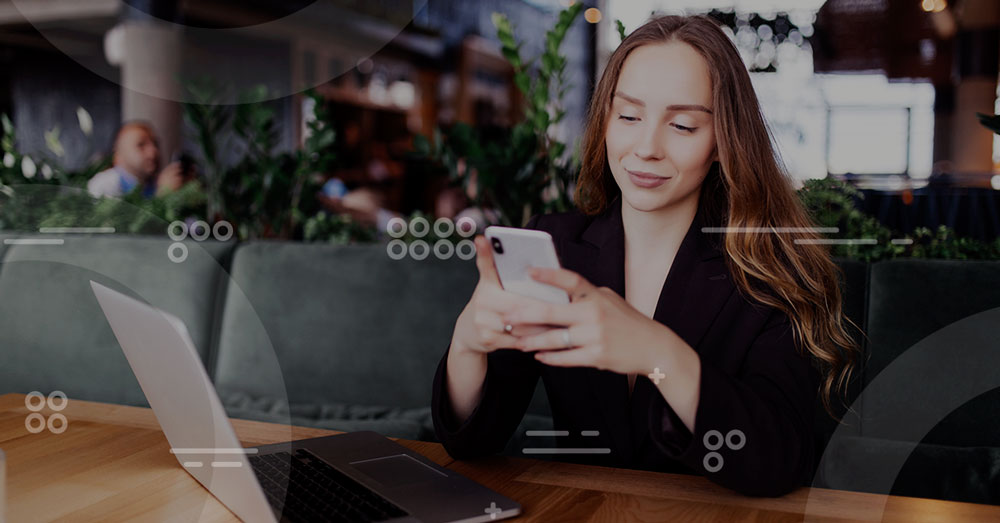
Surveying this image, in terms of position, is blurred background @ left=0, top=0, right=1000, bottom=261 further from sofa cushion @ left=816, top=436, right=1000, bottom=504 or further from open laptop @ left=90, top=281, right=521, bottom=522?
open laptop @ left=90, top=281, right=521, bottom=522

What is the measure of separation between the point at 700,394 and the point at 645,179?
12.1 inches

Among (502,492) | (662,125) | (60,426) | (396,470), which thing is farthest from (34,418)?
(662,125)

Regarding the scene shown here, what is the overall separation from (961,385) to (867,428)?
0.18 metres

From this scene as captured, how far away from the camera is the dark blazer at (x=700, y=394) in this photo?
0.81 m

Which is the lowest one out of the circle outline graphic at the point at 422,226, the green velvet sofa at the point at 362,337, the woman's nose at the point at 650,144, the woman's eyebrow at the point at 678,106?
the green velvet sofa at the point at 362,337

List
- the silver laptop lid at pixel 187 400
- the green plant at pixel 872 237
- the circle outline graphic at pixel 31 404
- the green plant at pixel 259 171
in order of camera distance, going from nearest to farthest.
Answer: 1. the silver laptop lid at pixel 187 400
2. the circle outline graphic at pixel 31 404
3. the green plant at pixel 872 237
4. the green plant at pixel 259 171

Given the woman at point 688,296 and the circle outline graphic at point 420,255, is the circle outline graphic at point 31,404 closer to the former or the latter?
the woman at point 688,296

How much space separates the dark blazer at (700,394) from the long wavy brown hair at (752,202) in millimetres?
26

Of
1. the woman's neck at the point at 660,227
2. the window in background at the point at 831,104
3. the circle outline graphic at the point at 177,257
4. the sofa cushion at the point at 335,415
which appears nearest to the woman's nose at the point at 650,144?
the woman's neck at the point at 660,227

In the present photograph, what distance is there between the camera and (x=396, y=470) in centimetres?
87

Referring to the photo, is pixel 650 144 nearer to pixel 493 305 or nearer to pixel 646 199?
pixel 646 199

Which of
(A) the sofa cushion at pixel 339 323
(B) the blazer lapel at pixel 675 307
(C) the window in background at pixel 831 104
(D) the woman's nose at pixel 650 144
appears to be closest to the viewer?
(D) the woman's nose at pixel 650 144

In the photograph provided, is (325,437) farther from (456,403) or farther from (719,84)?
(719,84)

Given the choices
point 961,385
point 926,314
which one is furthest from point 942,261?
point 961,385
